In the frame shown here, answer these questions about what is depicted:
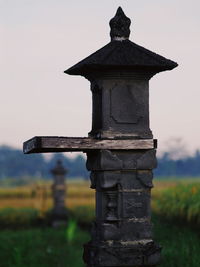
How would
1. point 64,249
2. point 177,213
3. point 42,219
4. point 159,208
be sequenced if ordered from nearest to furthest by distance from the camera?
point 177,213 < point 159,208 < point 64,249 < point 42,219

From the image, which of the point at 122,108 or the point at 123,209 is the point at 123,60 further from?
the point at 123,209

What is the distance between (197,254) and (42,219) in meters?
11.9

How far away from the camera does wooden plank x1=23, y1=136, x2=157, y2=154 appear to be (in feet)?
21.6

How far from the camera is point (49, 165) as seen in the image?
94.2 meters

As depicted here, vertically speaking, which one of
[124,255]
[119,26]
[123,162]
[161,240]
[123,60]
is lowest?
[161,240]

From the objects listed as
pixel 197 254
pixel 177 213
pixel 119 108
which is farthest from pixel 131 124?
pixel 177 213

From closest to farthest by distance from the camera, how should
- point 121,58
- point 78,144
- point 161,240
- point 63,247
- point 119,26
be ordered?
1. point 78,144
2. point 121,58
3. point 119,26
4. point 161,240
5. point 63,247

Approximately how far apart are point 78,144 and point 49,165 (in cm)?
8803

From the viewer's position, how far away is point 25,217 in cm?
2078

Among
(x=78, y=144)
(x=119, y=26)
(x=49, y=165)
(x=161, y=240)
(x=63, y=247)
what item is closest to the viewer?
(x=78, y=144)

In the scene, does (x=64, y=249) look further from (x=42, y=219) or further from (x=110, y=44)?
(x=110, y=44)

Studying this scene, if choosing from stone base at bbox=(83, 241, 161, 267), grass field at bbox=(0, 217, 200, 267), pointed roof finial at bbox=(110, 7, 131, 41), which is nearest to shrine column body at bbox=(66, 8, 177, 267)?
stone base at bbox=(83, 241, 161, 267)

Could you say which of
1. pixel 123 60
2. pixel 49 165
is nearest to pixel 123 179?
pixel 123 60

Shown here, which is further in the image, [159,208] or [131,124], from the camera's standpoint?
[159,208]
